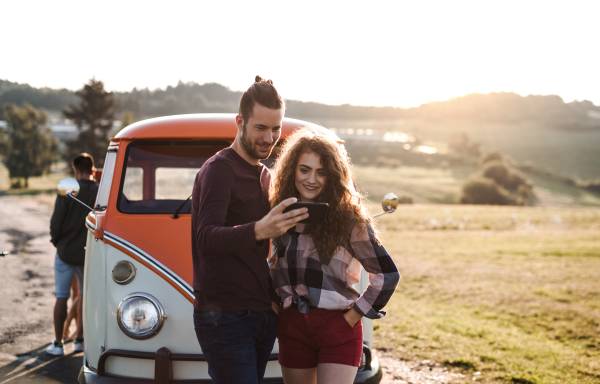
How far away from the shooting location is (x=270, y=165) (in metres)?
3.63

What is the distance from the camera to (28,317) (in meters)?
6.87

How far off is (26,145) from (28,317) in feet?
147

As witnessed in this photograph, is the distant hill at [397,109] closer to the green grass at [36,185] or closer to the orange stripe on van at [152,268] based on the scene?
the green grass at [36,185]

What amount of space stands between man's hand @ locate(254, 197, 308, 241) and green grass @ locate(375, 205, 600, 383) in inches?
174

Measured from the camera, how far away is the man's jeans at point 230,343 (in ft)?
6.90

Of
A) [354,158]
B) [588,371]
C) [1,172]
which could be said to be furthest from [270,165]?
[354,158]

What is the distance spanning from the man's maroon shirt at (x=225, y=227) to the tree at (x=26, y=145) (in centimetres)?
4789

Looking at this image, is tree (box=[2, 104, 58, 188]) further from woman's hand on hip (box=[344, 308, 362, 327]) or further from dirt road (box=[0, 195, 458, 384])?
woman's hand on hip (box=[344, 308, 362, 327])

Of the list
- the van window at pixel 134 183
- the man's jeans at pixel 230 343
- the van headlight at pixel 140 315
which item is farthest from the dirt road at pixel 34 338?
the man's jeans at pixel 230 343

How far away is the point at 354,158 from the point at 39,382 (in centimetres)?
8768

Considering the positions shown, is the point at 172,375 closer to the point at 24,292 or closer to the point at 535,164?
the point at 24,292

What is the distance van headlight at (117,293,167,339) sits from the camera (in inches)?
123

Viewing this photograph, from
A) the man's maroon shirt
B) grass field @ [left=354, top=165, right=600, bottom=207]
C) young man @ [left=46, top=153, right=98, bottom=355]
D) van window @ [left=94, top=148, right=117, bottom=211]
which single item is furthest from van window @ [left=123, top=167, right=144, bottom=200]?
grass field @ [left=354, top=165, right=600, bottom=207]

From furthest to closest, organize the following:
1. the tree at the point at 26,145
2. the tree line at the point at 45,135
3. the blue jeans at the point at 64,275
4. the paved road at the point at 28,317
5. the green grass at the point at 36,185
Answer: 1. the tree line at the point at 45,135
2. the tree at the point at 26,145
3. the green grass at the point at 36,185
4. the blue jeans at the point at 64,275
5. the paved road at the point at 28,317
